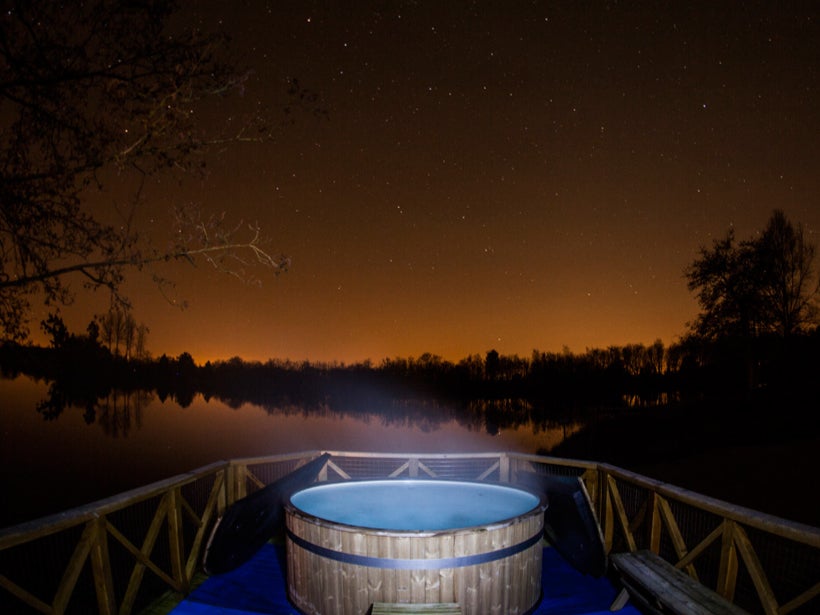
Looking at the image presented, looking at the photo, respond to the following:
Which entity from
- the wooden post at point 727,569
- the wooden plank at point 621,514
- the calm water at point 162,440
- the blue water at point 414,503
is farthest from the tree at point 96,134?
the calm water at point 162,440

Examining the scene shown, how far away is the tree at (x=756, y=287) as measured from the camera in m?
25.7

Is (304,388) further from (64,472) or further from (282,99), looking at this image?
(282,99)

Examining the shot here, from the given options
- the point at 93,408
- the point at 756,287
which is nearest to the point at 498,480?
the point at 756,287

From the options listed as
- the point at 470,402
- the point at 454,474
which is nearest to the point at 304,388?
the point at 470,402

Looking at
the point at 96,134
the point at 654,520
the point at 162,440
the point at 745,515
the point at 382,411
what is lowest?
the point at 382,411

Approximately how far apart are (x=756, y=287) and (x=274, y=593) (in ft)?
89.0

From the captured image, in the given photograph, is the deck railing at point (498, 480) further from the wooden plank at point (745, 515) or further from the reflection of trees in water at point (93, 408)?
the reflection of trees in water at point (93, 408)

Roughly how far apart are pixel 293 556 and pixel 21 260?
451 centimetres

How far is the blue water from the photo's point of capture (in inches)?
224

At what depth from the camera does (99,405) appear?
54719 millimetres

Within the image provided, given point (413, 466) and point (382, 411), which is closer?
point (413, 466)

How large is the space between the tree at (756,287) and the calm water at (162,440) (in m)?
11.0

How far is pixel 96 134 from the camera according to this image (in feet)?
21.1

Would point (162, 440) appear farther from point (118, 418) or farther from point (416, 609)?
point (416, 609)
